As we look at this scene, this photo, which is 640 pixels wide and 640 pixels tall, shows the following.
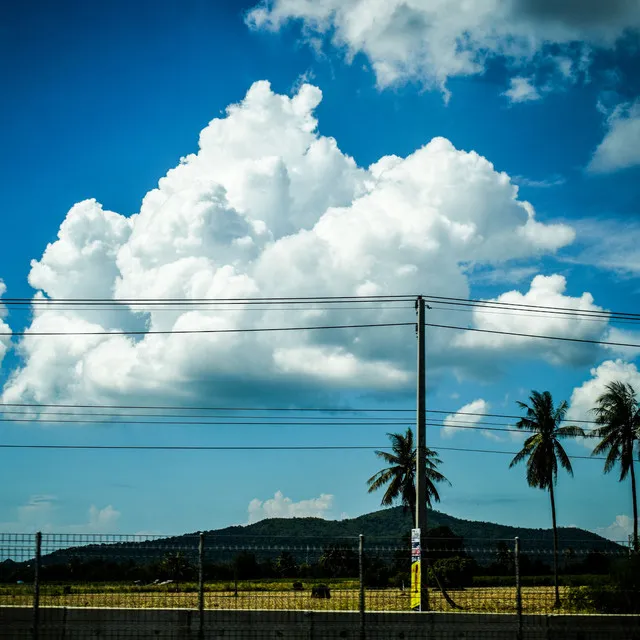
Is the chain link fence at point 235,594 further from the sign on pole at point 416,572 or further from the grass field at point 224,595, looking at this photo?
the sign on pole at point 416,572

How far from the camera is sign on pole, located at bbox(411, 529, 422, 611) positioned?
19.2m

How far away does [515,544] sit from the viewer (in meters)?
14.9

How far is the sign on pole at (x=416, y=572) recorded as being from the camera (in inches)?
755

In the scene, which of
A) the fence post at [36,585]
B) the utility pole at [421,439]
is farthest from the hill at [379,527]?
the fence post at [36,585]

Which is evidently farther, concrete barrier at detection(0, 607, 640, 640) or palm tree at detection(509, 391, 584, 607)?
palm tree at detection(509, 391, 584, 607)

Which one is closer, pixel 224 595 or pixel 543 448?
pixel 224 595

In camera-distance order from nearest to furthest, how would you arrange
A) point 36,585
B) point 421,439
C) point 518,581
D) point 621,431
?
1. point 36,585
2. point 518,581
3. point 421,439
4. point 621,431

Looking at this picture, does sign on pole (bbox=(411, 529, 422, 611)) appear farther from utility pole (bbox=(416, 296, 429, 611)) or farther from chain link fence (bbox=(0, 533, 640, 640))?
chain link fence (bbox=(0, 533, 640, 640))

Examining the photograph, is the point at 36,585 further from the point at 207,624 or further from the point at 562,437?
the point at 562,437

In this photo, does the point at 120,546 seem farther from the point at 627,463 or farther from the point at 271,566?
the point at 627,463

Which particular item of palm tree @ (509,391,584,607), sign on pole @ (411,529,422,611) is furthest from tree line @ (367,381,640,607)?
sign on pole @ (411,529,422,611)

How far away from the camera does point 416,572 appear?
20.6 metres

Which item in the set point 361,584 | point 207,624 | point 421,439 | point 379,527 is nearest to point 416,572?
point 421,439

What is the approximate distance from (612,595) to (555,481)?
31730mm
